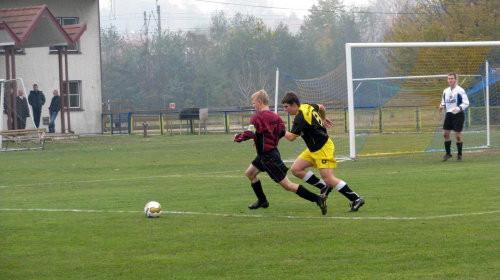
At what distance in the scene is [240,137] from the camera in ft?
31.6

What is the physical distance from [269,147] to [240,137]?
0.47 meters

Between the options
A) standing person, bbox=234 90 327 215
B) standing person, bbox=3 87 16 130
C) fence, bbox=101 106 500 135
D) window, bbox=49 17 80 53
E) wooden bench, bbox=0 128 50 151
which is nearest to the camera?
standing person, bbox=234 90 327 215

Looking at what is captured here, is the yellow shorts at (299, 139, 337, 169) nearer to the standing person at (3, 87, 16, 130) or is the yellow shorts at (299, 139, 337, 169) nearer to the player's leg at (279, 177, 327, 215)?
the player's leg at (279, 177, 327, 215)

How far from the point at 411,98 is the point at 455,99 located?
46.5 feet

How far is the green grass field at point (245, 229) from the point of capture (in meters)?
6.50

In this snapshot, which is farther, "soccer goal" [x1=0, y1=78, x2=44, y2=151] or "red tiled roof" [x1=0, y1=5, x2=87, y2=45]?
"red tiled roof" [x1=0, y1=5, x2=87, y2=45]

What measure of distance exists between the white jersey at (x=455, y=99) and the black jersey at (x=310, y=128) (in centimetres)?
805

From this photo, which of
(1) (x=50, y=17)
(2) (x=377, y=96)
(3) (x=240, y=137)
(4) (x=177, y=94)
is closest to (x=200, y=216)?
(3) (x=240, y=137)

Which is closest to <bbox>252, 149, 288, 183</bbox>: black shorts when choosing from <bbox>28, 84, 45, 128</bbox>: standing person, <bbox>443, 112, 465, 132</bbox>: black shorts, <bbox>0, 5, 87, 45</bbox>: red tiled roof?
<bbox>443, 112, 465, 132</bbox>: black shorts

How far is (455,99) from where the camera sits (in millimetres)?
17250

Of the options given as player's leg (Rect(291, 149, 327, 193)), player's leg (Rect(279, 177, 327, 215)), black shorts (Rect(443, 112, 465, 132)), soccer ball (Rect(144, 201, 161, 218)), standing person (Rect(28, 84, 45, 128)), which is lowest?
soccer ball (Rect(144, 201, 161, 218))

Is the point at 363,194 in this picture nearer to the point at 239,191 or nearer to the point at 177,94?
the point at 239,191

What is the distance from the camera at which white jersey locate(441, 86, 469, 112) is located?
17156mm

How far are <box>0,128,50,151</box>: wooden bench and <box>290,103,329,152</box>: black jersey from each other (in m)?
17.2
